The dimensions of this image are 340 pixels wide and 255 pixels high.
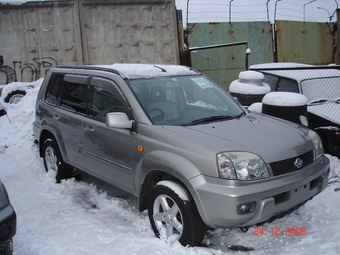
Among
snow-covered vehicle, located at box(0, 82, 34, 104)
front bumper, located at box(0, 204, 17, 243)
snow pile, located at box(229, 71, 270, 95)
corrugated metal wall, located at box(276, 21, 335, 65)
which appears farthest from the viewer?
corrugated metal wall, located at box(276, 21, 335, 65)

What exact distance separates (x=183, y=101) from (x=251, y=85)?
3.02 metres

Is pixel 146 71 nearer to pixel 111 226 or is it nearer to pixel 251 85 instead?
pixel 111 226

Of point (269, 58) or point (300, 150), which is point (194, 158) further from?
point (269, 58)

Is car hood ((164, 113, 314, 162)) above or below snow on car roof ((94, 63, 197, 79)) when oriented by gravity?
below

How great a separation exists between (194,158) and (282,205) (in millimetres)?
882

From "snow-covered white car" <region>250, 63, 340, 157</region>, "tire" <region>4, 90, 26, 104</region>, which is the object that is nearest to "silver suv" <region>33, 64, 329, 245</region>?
"snow-covered white car" <region>250, 63, 340, 157</region>

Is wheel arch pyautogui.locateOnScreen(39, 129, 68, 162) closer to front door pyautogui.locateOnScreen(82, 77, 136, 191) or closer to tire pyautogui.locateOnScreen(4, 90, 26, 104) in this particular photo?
front door pyautogui.locateOnScreen(82, 77, 136, 191)

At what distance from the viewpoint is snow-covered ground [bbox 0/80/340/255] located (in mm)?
3467

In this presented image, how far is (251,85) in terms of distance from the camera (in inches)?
271

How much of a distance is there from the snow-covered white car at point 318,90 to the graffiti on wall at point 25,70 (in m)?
6.37

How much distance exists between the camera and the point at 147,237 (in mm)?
3688

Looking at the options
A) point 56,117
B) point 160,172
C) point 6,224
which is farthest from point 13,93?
point 6,224
